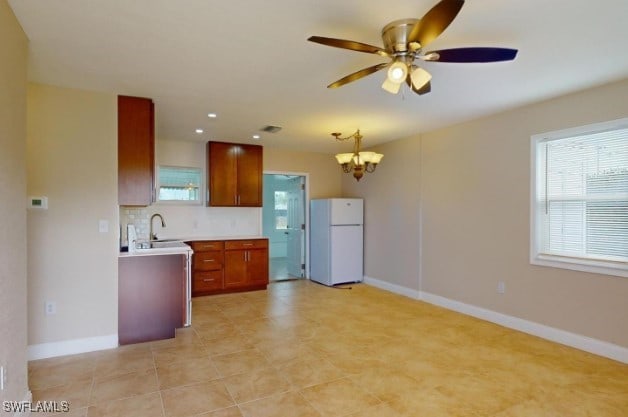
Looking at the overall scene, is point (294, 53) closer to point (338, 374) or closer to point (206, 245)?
point (338, 374)

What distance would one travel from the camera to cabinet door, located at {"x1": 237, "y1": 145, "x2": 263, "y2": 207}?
590 cm

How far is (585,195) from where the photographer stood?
3404 mm

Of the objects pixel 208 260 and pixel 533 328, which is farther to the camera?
pixel 208 260

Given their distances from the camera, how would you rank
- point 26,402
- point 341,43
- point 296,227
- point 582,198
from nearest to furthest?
point 341,43
point 26,402
point 582,198
point 296,227

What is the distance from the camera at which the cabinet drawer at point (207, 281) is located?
524 cm

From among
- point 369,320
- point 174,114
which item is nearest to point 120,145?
point 174,114

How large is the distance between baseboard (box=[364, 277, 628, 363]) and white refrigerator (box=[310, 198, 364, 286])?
1.19m

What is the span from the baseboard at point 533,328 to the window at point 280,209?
4.91m

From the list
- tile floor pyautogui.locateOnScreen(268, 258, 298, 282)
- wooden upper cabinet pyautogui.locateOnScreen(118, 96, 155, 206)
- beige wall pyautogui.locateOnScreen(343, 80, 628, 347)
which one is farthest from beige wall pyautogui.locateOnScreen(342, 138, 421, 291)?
wooden upper cabinet pyautogui.locateOnScreen(118, 96, 155, 206)

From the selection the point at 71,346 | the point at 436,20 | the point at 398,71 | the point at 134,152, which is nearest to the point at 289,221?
the point at 134,152

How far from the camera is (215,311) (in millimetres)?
4555

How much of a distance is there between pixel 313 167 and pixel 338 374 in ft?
14.9

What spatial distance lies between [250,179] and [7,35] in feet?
13.4

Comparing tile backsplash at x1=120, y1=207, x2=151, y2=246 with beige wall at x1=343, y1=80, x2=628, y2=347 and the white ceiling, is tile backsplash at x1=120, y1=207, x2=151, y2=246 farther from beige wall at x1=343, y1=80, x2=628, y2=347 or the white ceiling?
beige wall at x1=343, y1=80, x2=628, y2=347
